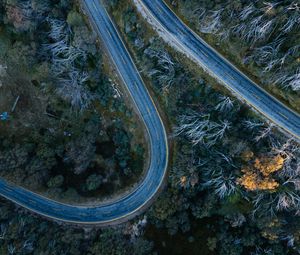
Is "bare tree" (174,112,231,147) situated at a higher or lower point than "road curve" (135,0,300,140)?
lower

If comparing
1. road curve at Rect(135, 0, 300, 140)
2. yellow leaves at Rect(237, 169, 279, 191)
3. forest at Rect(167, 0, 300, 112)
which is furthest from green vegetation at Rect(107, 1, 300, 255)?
forest at Rect(167, 0, 300, 112)

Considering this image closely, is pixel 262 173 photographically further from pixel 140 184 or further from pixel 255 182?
pixel 140 184

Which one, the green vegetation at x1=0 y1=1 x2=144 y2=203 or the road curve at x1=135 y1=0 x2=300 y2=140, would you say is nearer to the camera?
the road curve at x1=135 y1=0 x2=300 y2=140

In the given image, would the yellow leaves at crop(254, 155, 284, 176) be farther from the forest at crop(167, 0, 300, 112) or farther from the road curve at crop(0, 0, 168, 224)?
the road curve at crop(0, 0, 168, 224)

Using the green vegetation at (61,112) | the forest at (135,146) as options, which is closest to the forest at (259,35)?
the forest at (135,146)

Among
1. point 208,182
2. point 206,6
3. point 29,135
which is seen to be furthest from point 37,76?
point 208,182

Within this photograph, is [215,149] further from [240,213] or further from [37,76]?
[37,76]

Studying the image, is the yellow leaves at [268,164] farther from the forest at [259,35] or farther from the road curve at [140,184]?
the road curve at [140,184]
